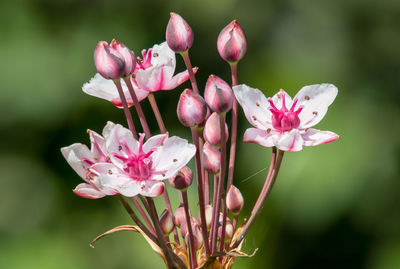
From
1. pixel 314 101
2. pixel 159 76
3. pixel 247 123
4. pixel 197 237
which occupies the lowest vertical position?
pixel 247 123

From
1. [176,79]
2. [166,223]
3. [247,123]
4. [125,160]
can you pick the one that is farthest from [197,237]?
[247,123]

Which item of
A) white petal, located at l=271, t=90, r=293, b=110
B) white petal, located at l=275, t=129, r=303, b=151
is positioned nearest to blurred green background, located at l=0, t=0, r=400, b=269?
white petal, located at l=271, t=90, r=293, b=110

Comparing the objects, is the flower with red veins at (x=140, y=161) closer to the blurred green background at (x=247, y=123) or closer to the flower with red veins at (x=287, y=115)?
the flower with red veins at (x=287, y=115)

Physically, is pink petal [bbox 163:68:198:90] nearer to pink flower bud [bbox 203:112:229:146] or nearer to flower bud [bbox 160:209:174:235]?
pink flower bud [bbox 203:112:229:146]

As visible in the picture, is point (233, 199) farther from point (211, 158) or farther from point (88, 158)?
point (88, 158)

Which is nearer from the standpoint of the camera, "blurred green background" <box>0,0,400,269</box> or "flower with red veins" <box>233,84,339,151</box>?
"flower with red veins" <box>233,84,339,151</box>

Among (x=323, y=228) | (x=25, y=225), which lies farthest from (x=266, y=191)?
(x=25, y=225)
